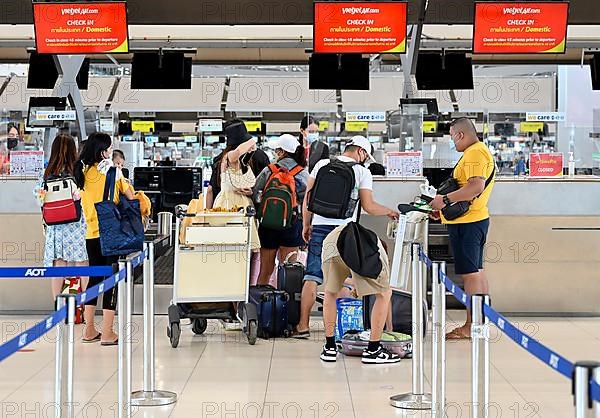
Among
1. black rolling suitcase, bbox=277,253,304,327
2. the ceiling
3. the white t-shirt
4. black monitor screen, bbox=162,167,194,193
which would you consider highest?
the ceiling

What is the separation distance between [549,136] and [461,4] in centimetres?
558

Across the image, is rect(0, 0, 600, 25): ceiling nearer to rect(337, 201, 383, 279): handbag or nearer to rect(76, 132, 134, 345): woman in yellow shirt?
rect(76, 132, 134, 345): woman in yellow shirt

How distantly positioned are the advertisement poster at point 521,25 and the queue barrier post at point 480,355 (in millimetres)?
6259

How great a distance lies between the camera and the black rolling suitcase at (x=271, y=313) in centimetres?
803

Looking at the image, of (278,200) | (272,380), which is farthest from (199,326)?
(272,380)

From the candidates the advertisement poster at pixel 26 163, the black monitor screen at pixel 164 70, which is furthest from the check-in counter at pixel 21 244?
the black monitor screen at pixel 164 70

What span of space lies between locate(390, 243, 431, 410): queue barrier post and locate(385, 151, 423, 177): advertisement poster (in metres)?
3.77

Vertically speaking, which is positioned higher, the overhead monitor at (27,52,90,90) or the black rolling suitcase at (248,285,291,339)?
the overhead monitor at (27,52,90,90)

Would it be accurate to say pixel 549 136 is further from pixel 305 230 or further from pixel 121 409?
pixel 121 409

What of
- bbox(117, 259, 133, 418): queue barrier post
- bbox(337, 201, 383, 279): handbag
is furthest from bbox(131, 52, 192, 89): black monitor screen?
bbox(117, 259, 133, 418): queue barrier post

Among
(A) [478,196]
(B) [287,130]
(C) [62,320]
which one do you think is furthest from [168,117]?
(C) [62,320]

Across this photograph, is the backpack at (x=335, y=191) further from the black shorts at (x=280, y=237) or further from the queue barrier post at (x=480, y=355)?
the queue barrier post at (x=480, y=355)

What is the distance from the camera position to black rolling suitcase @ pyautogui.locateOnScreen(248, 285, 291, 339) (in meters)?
8.03

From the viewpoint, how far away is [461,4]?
11.6m
